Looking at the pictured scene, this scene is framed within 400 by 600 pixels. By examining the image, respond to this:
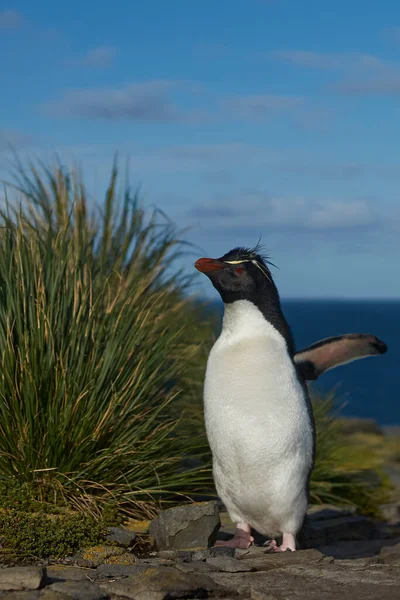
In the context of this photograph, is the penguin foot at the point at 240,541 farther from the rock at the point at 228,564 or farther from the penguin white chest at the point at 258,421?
the rock at the point at 228,564

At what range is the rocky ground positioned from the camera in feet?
14.8

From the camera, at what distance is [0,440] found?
6.25 m

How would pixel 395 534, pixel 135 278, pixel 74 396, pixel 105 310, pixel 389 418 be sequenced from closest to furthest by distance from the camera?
pixel 74 396 < pixel 105 310 < pixel 395 534 < pixel 135 278 < pixel 389 418

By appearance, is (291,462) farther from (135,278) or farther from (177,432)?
(135,278)

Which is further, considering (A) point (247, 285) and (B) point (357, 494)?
(B) point (357, 494)

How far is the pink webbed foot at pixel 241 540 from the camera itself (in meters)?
5.72

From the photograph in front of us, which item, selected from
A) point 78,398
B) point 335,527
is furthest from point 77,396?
point 335,527

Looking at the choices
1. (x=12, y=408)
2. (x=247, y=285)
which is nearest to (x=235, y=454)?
(x=247, y=285)

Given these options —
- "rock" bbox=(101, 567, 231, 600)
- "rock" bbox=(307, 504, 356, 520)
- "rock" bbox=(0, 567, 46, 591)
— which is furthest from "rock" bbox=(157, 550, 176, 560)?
"rock" bbox=(307, 504, 356, 520)

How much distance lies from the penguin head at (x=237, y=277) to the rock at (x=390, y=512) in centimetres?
393

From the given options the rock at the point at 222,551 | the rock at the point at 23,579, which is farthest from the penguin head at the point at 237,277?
the rock at the point at 23,579

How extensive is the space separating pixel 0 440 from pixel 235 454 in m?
1.73

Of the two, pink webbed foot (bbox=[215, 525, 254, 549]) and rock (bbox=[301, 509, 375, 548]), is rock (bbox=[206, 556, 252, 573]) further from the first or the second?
rock (bbox=[301, 509, 375, 548])

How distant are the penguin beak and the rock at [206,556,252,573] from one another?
170cm
